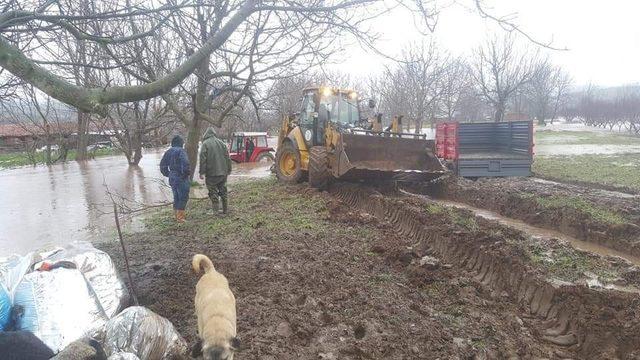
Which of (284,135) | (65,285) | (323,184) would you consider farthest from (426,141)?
(65,285)

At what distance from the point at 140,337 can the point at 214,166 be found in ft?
20.9

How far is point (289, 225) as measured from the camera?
8.03m

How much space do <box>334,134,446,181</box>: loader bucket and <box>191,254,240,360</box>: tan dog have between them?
6815mm

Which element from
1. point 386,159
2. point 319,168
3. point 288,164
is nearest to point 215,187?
point 319,168

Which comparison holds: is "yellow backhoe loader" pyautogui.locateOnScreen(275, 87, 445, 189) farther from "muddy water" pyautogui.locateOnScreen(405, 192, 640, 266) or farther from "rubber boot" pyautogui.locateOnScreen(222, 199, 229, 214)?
"rubber boot" pyautogui.locateOnScreen(222, 199, 229, 214)

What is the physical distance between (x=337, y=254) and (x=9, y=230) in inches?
286

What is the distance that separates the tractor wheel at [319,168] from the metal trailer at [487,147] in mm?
4321

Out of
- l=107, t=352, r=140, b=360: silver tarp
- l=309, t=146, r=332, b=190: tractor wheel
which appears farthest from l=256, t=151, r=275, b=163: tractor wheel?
l=107, t=352, r=140, b=360: silver tarp

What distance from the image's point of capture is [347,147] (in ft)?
34.9

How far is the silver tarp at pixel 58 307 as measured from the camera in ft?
10.9

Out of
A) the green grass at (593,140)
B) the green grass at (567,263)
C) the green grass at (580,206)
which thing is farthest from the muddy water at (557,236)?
the green grass at (593,140)

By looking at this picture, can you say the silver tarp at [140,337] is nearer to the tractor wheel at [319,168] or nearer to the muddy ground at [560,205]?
the muddy ground at [560,205]

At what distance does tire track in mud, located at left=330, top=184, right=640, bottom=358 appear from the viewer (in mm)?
4180

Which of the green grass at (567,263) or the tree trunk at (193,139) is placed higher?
the tree trunk at (193,139)
